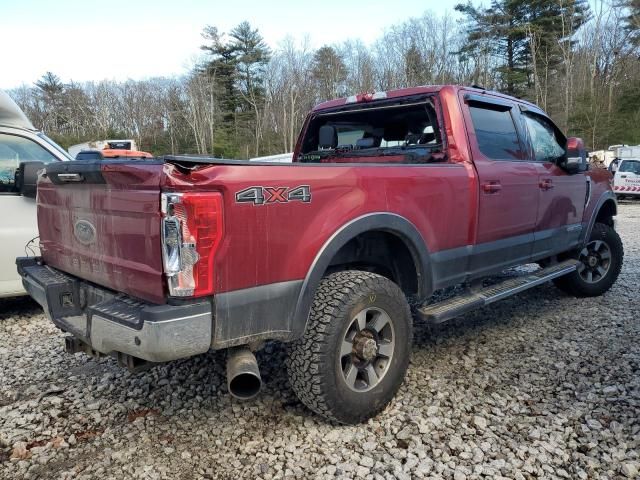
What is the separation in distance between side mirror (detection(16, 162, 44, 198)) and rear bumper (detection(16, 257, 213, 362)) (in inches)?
81.3

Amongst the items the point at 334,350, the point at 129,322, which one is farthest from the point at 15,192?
the point at 334,350

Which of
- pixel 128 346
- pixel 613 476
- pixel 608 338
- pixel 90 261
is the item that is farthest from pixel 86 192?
pixel 608 338

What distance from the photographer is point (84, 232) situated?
274 centimetres

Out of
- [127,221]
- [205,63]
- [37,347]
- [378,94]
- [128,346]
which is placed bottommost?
[37,347]

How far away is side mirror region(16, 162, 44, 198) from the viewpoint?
4414mm

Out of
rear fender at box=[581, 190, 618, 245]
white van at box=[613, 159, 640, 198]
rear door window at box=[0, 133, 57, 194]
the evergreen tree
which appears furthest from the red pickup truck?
the evergreen tree

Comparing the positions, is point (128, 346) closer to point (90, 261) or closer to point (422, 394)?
point (90, 261)

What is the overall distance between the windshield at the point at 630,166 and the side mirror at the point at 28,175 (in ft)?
66.6

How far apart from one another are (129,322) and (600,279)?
5.05 meters

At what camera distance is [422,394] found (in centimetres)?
323

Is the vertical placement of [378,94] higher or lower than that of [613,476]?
higher

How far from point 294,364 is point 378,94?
2457mm

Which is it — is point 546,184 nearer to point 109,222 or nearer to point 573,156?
point 573,156

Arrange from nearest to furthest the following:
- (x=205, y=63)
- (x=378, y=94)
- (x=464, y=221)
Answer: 1. (x=464, y=221)
2. (x=378, y=94)
3. (x=205, y=63)
